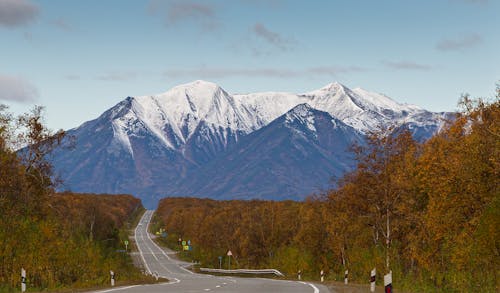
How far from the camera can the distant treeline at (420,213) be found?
29.0 metres

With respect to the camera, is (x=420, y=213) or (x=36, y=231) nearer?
(x=36, y=231)

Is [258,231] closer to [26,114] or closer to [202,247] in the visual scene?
[202,247]

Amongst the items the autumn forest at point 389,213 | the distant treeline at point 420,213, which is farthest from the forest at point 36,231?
the distant treeline at point 420,213

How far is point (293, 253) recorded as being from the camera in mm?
73938

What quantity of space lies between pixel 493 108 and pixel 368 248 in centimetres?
2125

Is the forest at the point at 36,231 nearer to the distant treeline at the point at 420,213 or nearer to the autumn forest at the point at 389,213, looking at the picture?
the autumn forest at the point at 389,213

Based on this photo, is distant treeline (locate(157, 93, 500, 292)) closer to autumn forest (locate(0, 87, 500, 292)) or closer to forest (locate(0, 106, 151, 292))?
autumn forest (locate(0, 87, 500, 292))

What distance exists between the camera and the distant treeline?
95.0ft

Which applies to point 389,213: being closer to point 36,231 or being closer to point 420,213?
point 420,213

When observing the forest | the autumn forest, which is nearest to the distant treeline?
the autumn forest

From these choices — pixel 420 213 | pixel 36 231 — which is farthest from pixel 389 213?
pixel 36 231

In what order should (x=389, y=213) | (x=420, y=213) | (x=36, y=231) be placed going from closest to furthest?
(x=36, y=231)
(x=420, y=213)
(x=389, y=213)

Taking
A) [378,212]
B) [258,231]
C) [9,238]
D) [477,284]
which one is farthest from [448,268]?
[258,231]

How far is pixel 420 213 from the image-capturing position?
125 ft
